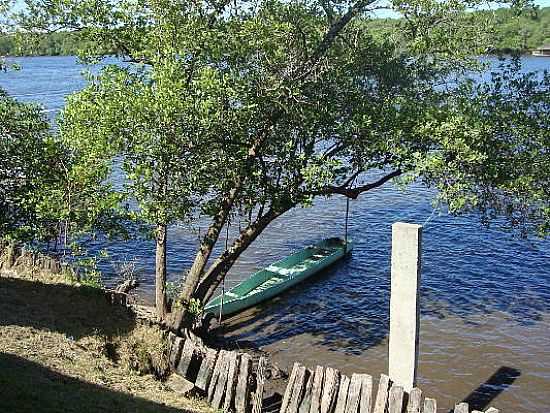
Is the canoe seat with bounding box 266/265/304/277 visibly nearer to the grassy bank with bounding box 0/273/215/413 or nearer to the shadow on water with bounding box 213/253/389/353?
the shadow on water with bounding box 213/253/389/353

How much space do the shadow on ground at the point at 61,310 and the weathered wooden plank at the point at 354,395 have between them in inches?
185

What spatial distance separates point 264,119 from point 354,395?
214 inches

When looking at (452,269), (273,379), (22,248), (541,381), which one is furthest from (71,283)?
(452,269)

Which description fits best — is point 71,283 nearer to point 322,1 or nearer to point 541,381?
point 322,1

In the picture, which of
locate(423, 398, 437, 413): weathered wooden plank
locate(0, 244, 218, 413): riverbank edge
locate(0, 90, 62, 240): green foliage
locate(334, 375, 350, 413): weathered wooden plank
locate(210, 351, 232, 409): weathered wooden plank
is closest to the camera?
locate(423, 398, 437, 413): weathered wooden plank

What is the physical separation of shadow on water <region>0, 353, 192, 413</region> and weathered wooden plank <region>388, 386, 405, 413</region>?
3.19m

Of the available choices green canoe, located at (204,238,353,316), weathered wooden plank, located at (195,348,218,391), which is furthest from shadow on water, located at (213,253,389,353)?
weathered wooden plank, located at (195,348,218,391)

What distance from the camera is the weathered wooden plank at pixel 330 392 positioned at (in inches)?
419

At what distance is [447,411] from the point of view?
568 inches

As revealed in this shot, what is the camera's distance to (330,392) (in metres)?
10.7

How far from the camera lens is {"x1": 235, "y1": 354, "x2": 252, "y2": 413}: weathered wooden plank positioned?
1134cm

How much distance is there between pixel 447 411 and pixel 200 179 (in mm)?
7617

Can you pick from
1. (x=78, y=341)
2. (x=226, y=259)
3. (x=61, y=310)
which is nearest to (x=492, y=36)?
(x=226, y=259)

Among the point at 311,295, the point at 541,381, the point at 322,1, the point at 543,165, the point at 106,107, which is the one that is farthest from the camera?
the point at 311,295
